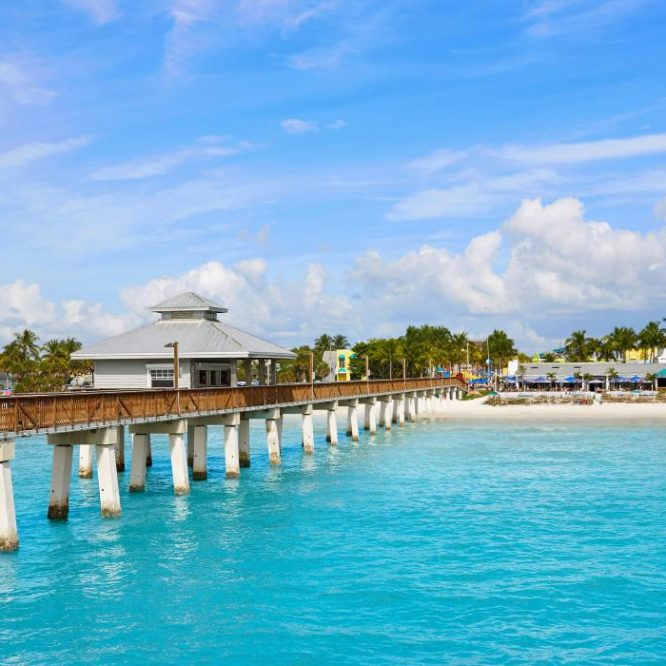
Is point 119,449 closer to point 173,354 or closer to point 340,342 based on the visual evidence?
point 173,354

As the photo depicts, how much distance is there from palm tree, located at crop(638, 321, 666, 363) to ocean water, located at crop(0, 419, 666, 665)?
111 meters

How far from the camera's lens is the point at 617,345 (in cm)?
14562

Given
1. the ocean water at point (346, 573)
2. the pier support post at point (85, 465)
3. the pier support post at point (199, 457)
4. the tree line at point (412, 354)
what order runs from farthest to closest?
1. the tree line at point (412, 354)
2. the pier support post at point (85, 465)
3. the pier support post at point (199, 457)
4. the ocean water at point (346, 573)

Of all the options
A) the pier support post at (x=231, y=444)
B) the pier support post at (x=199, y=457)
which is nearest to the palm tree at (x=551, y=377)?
the pier support post at (x=231, y=444)

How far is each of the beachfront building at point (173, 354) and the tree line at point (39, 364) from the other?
61.3 m

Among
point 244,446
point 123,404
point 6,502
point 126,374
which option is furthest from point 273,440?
point 6,502

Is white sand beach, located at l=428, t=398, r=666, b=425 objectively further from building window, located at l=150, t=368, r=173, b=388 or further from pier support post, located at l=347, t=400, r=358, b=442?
building window, located at l=150, t=368, r=173, b=388

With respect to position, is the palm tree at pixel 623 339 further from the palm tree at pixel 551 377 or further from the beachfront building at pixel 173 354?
the beachfront building at pixel 173 354

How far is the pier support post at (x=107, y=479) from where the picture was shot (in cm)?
2734

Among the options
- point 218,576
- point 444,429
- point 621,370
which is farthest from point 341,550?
point 621,370

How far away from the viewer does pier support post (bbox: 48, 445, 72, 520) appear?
90.3ft

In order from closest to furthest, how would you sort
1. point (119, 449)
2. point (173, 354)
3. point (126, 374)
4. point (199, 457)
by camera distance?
1. point (199, 457)
2. point (173, 354)
3. point (126, 374)
4. point (119, 449)

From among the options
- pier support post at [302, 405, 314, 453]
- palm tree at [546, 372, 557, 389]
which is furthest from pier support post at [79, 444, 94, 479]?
palm tree at [546, 372, 557, 389]

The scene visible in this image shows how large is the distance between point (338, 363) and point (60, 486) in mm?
118633
